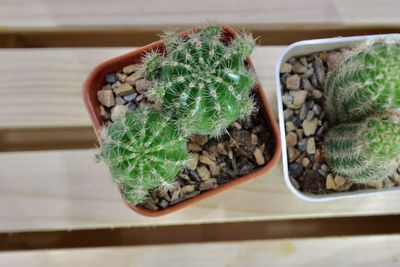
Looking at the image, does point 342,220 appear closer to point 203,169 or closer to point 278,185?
point 278,185

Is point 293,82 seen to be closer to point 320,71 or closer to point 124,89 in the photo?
point 320,71

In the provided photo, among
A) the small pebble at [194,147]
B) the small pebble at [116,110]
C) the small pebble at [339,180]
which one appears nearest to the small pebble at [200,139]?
the small pebble at [194,147]

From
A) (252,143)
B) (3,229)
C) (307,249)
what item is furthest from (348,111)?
(3,229)

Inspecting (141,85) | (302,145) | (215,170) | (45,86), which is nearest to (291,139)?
(302,145)

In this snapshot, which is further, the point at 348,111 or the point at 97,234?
the point at 97,234

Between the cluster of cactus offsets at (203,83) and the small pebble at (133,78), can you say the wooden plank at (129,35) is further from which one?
the cluster of cactus offsets at (203,83)

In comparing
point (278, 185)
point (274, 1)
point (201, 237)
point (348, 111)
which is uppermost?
point (274, 1)
